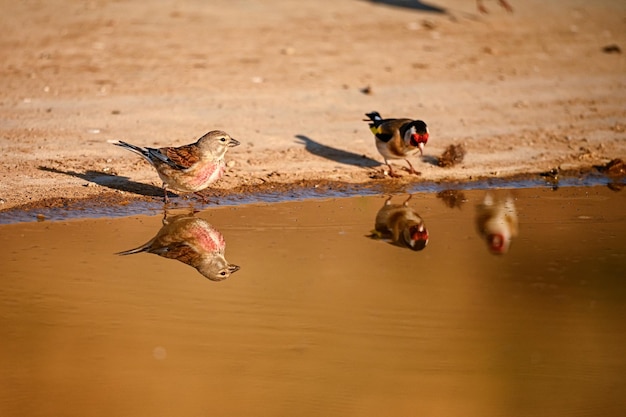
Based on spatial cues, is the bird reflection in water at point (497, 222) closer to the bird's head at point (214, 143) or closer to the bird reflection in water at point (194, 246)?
the bird reflection in water at point (194, 246)

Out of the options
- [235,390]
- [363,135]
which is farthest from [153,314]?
[363,135]

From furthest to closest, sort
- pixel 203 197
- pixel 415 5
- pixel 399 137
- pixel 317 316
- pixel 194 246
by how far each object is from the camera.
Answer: pixel 415 5 < pixel 399 137 < pixel 203 197 < pixel 194 246 < pixel 317 316

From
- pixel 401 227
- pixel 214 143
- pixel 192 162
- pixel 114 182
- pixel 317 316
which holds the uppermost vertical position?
pixel 214 143

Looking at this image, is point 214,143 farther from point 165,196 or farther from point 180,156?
point 165,196

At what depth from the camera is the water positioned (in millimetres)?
6020

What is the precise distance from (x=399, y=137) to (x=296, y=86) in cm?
286

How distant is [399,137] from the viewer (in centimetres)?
1030

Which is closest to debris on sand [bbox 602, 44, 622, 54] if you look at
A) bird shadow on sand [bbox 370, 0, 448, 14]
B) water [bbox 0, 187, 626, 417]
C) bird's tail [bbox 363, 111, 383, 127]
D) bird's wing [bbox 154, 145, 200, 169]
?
bird shadow on sand [bbox 370, 0, 448, 14]

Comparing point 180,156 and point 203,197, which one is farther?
point 203,197

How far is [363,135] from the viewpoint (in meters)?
11.7

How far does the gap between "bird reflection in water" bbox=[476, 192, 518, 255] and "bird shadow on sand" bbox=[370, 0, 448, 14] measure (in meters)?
6.82

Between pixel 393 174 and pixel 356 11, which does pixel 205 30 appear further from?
pixel 393 174

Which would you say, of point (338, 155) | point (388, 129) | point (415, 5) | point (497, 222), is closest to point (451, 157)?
point (388, 129)

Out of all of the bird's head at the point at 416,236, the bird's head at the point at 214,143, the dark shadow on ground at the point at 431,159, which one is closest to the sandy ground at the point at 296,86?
the dark shadow on ground at the point at 431,159
